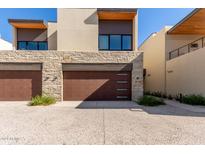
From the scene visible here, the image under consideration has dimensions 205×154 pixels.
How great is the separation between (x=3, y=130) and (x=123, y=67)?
9.82m

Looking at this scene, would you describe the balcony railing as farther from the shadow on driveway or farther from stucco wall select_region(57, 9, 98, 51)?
stucco wall select_region(57, 9, 98, 51)

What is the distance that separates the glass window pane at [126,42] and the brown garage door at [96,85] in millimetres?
3046

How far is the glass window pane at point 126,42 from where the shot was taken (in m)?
15.8

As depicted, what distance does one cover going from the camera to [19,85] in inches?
536

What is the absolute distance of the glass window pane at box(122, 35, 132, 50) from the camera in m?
15.8

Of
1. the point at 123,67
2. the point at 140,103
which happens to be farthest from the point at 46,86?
the point at 140,103

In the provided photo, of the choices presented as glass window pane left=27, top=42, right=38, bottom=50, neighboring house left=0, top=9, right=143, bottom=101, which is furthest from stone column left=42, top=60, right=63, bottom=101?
glass window pane left=27, top=42, right=38, bottom=50

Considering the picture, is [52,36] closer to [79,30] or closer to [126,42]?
[79,30]

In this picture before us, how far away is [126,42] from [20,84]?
996 centimetres

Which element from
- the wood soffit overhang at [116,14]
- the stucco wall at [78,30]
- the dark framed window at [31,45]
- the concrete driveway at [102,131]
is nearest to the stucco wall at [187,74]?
the wood soffit overhang at [116,14]

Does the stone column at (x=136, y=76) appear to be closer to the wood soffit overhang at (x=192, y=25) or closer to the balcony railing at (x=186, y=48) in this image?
the wood soffit overhang at (x=192, y=25)

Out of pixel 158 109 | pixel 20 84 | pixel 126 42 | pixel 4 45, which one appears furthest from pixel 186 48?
pixel 4 45
